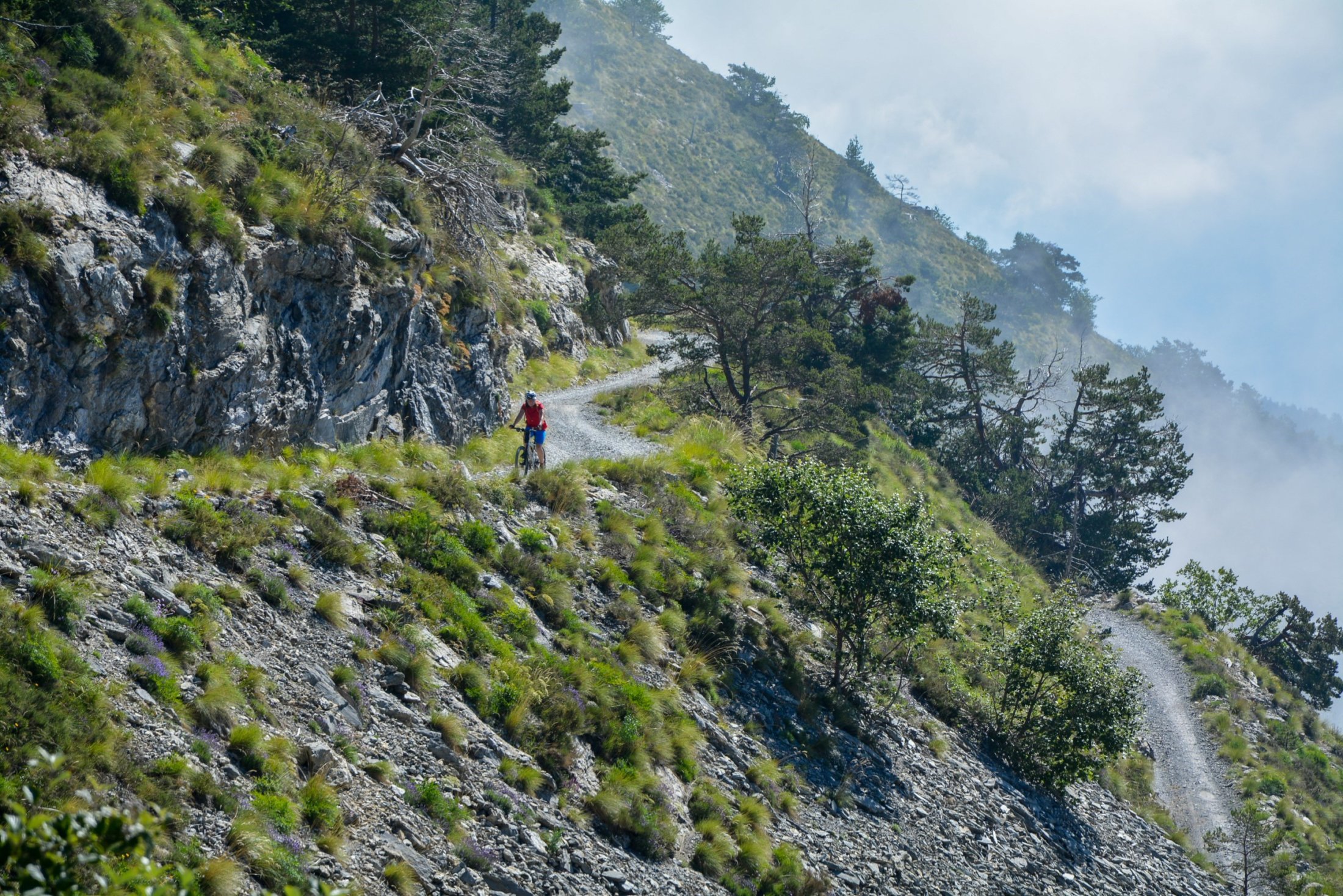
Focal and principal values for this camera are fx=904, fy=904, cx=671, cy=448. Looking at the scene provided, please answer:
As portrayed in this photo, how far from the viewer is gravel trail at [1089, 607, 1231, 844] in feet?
79.9

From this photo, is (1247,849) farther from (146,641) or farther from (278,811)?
(146,641)

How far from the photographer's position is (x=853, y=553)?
17.9 meters

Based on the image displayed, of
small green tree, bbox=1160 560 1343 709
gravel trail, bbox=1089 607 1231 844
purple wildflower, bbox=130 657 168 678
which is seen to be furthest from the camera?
small green tree, bbox=1160 560 1343 709

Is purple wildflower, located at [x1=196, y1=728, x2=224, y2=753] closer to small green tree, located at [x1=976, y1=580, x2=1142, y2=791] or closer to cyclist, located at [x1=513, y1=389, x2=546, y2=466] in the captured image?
cyclist, located at [x1=513, y1=389, x2=546, y2=466]

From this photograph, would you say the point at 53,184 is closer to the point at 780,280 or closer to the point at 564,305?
the point at 780,280

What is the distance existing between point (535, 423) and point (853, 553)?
22.8 ft

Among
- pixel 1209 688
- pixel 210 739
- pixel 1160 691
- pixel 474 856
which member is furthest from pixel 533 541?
pixel 1209 688

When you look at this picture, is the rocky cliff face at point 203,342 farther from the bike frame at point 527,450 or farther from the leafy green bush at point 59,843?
the leafy green bush at point 59,843

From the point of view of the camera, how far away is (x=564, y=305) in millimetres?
35844

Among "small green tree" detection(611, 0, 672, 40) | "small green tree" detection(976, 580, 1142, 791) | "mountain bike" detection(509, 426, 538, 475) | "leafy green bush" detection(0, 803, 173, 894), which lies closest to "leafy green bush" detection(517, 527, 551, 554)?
"mountain bike" detection(509, 426, 538, 475)

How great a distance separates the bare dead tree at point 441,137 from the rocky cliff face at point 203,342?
3521 mm

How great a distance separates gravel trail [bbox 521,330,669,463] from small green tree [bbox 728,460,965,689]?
17.1ft

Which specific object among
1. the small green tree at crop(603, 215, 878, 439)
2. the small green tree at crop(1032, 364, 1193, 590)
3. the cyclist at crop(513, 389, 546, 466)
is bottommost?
the cyclist at crop(513, 389, 546, 466)

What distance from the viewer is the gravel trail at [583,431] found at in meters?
23.3
